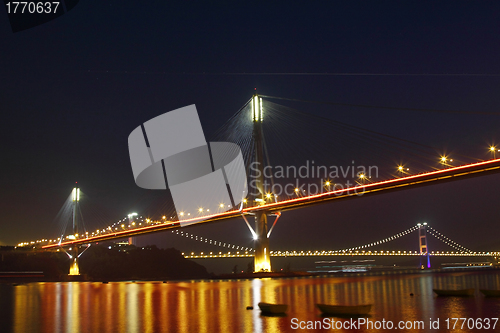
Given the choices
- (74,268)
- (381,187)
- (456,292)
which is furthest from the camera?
(74,268)

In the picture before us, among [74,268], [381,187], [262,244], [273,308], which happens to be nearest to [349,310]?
[273,308]

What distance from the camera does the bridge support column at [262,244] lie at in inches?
1529

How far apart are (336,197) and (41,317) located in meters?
22.4

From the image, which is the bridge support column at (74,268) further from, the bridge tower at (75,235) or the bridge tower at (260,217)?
the bridge tower at (260,217)

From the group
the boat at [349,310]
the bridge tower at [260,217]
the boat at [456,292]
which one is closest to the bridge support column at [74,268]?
the bridge tower at [260,217]

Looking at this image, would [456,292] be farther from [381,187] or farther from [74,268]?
[74,268]

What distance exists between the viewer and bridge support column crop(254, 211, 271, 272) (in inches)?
1529

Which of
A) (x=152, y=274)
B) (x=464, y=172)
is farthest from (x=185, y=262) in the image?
(x=464, y=172)

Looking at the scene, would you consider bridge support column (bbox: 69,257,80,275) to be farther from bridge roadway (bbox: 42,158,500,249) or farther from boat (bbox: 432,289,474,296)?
boat (bbox: 432,289,474,296)

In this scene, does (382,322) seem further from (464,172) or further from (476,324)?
(464,172)

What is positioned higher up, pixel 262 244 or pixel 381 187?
pixel 381 187

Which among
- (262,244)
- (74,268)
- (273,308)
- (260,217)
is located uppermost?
(260,217)

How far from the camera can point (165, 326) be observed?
13.4 meters

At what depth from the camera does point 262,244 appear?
38.8m
